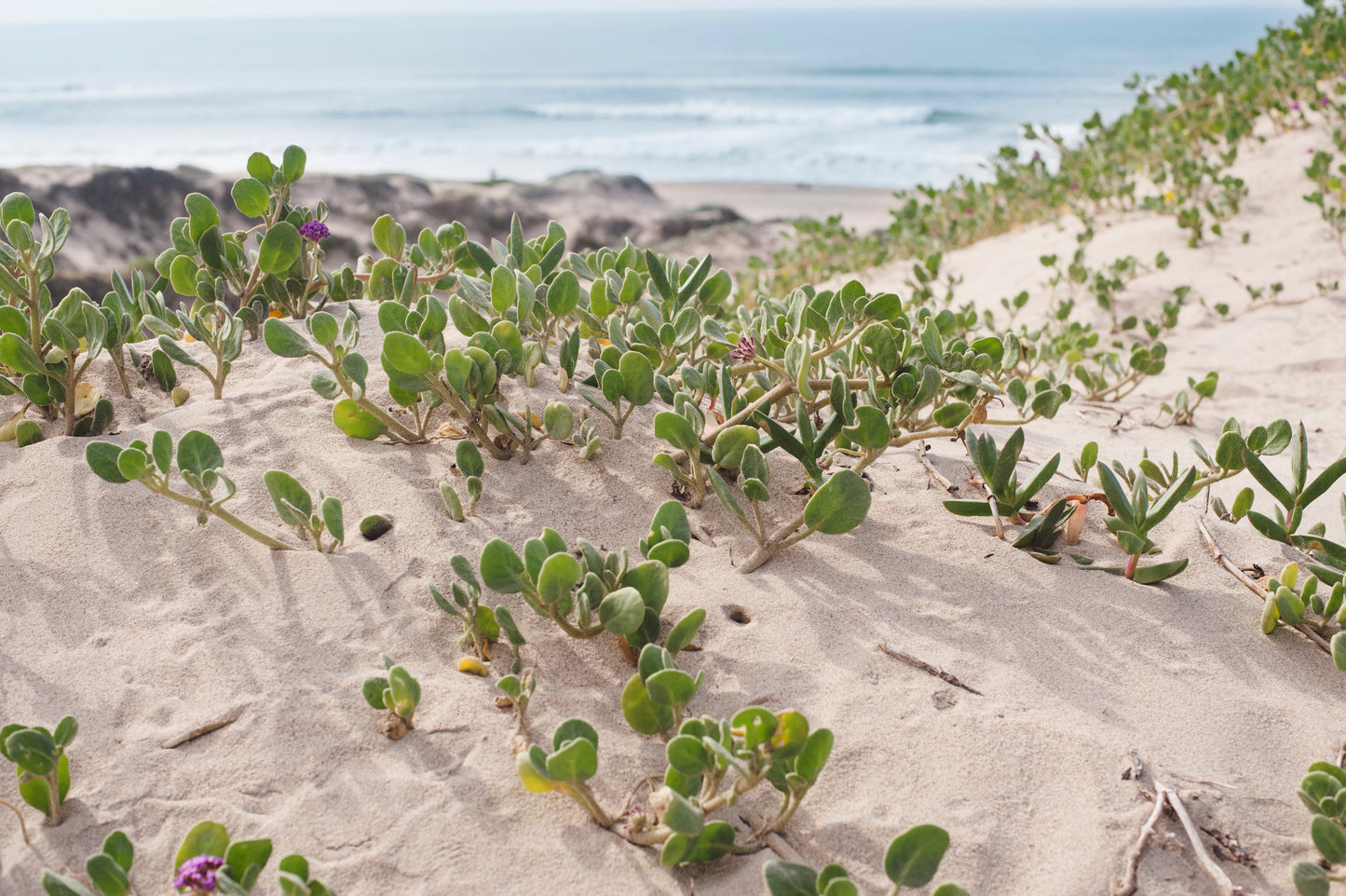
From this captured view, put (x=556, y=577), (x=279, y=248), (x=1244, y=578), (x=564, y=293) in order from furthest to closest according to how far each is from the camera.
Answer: (x=279, y=248) < (x=564, y=293) < (x=1244, y=578) < (x=556, y=577)

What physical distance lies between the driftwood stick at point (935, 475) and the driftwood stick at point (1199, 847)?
2.96 ft

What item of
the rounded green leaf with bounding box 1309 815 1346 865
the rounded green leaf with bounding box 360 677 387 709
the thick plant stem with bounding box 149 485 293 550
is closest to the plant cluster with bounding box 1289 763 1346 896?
the rounded green leaf with bounding box 1309 815 1346 865

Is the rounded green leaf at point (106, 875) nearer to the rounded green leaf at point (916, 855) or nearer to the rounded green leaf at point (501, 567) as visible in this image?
the rounded green leaf at point (501, 567)

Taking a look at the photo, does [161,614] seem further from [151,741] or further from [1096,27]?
[1096,27]

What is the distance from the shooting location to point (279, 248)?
243cm

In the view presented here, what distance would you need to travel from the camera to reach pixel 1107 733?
5.11 feet

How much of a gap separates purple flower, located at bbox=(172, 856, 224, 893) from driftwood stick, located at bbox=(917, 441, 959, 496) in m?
1.70

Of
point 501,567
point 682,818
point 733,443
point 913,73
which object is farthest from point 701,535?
point 913,73

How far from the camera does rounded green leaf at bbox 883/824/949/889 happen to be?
4.04ft

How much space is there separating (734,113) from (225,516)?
3456cm

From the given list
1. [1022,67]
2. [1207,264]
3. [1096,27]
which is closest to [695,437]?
[1207,264]

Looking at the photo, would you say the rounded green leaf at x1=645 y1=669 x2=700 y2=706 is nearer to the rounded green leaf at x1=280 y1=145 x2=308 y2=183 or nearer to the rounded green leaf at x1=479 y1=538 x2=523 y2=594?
the rounded green leaf at x1=479 y1=538 x2=523 y2=594

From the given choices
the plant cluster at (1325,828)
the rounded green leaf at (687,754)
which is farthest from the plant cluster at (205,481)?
the plant cluster at (1325,828)

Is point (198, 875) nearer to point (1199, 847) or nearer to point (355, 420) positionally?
point (355, 420)
